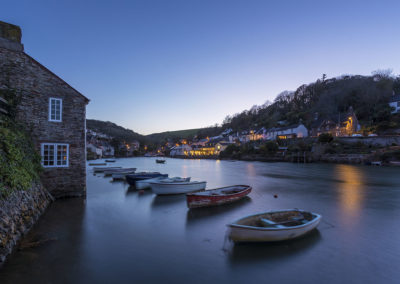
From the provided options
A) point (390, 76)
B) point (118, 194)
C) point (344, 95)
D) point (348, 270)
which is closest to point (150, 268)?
point (348, 270)

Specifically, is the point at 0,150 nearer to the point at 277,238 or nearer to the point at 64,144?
the point at 64,144

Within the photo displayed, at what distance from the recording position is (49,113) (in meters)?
11.5

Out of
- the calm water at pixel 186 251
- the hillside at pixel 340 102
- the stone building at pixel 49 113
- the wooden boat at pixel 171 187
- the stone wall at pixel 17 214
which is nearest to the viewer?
the calm water at pixel 186 251

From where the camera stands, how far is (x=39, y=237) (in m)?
7.51

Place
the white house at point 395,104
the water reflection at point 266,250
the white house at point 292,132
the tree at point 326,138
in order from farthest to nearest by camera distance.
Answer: the white house at point 292,132, the white house at point 395,104, the tree at point 326,138, the water reflection at point 266,250

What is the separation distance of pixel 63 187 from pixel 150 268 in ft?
29.0

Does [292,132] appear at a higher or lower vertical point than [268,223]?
higher

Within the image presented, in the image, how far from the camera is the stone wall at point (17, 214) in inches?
230

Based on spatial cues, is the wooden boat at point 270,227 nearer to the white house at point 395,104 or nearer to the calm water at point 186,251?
the calm water at point 186,251

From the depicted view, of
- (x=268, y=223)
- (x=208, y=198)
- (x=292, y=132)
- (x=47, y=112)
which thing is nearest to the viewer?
(x=268, y=223)

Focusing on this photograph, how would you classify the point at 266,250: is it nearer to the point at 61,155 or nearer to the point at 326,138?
the point at 61,155

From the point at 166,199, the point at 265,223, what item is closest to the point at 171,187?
the point at 166,199

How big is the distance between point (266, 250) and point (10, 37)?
608 inches

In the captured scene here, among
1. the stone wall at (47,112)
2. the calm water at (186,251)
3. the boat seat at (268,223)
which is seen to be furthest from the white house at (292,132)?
the stone wall at (47,112)
